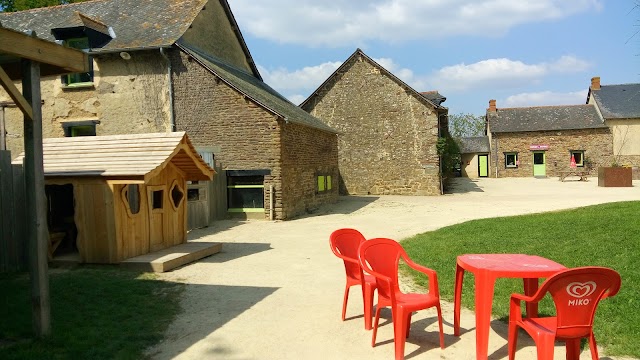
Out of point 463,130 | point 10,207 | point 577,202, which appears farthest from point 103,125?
point 463,130

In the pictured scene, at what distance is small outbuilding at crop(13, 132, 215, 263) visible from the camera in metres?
8.25

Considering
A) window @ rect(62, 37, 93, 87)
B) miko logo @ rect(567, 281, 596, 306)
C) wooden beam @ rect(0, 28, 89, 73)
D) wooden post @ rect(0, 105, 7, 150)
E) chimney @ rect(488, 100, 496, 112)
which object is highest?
chimney @ rect(488, 100, 496, 112)

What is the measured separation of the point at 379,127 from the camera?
84.1 feet

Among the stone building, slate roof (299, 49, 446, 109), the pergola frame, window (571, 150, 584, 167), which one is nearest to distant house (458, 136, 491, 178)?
window (571, 150, 584, 167)

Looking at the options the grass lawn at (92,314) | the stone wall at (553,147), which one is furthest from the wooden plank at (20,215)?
the stone wall at (553,147)

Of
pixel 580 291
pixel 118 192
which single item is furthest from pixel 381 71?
pixel 580 291

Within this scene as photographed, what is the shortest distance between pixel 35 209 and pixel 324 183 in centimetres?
1622

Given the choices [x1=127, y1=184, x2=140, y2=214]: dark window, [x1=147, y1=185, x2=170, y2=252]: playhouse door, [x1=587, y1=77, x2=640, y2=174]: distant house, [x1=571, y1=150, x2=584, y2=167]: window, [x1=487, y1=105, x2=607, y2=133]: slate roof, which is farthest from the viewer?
[x1=487, y1=105, x2=607, y2=133]: slate roof

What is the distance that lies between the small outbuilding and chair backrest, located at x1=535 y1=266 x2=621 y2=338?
6535 millimetres

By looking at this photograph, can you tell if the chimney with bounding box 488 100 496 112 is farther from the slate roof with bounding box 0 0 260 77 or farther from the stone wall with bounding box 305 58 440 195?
the slate roof with bounding box 0 0 260 77

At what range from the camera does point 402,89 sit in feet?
82.0

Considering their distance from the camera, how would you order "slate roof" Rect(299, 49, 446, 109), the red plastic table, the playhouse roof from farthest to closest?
1. "slate roof" Rect(299, 49, 446, 109)
2. the playhouse roof
3. the red plastic table

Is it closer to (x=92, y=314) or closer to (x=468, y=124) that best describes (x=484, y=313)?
(x=92, y=314)

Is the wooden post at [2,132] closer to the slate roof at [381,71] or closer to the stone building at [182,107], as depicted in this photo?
the stone building at [182,107]
